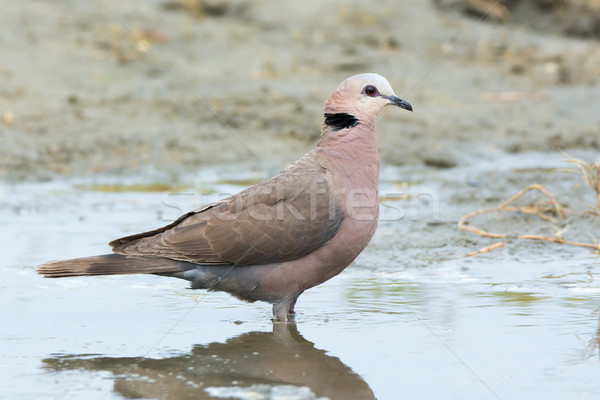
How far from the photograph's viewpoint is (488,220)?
688 cm

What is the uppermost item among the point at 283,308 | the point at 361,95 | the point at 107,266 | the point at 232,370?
the point at 361,95

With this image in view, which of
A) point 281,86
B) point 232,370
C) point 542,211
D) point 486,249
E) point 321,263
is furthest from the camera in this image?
point 281,86

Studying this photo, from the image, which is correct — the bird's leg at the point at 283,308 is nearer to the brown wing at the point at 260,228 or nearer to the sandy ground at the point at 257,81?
the brown wing at the point at 260,228

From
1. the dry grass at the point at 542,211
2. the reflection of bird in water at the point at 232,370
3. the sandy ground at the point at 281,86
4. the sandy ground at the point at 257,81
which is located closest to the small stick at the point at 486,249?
the dry grass at the point at 542,211

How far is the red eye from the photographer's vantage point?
5.11 m

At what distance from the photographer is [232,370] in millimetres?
4008

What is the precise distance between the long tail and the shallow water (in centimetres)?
22

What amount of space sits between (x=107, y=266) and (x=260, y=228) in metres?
0.84

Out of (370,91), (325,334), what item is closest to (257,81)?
(370,91)

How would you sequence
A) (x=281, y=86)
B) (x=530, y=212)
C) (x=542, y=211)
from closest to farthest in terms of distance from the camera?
(x=530, y=212), (x=542, y=211), (x=281, y=86)

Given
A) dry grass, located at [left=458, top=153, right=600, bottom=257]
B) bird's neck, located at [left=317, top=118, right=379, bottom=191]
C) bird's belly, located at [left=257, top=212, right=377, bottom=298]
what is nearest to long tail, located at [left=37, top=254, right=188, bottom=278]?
bird's belly, located at [left=257, top=212, right=377, bottom=298]

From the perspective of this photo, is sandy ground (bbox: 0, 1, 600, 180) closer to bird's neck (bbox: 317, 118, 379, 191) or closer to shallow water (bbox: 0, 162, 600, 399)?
shallow water (bbox: 0, 162, 600, 399)

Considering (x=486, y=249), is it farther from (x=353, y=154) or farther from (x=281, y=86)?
(x=281, y=86)

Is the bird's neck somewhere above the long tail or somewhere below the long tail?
above
